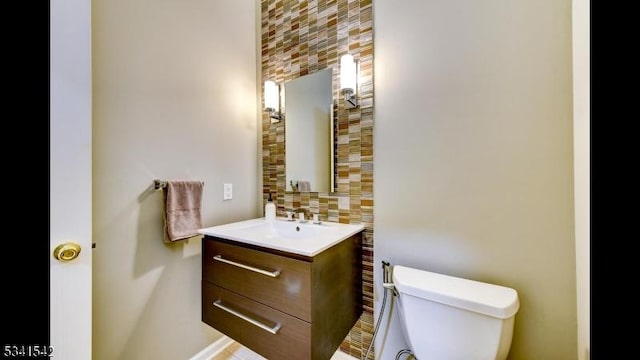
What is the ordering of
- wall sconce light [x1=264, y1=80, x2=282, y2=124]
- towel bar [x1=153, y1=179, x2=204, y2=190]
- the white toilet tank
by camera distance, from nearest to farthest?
the white toilet tank
towel bar [x1=153, y1=179, x2=204, y2=190]
wall sconce light [x1=264, y1=80, x2=282, y2=124]

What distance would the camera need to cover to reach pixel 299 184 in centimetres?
159

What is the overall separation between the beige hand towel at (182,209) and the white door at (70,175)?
1.33ft

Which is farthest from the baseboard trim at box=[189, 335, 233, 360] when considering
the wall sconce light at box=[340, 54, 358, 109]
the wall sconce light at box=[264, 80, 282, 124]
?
the wall sconce light at box=[340, 54, 358, 109]

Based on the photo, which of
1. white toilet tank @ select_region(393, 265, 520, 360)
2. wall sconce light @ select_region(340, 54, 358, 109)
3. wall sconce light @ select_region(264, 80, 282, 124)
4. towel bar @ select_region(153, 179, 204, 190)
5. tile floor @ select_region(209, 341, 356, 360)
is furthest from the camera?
wall sconce light @ select_region(264, 80, 282, 124)

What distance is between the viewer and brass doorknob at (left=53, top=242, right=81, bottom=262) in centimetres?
69

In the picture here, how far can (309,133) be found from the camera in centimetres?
156

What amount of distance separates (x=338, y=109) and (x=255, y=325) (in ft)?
4.10

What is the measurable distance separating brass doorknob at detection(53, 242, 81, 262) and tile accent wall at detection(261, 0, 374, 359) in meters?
1.07

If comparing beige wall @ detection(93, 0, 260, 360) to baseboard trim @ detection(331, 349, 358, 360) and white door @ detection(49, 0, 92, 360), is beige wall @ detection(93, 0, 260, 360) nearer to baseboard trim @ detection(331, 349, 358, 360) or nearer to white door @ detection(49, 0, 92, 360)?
white door @ detection(49, 0, 92, 360)

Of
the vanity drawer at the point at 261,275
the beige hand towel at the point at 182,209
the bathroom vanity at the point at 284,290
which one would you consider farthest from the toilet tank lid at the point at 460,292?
the beige hand towel at the point at 182,209

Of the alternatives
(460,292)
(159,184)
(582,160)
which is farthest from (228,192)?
(582,160)
